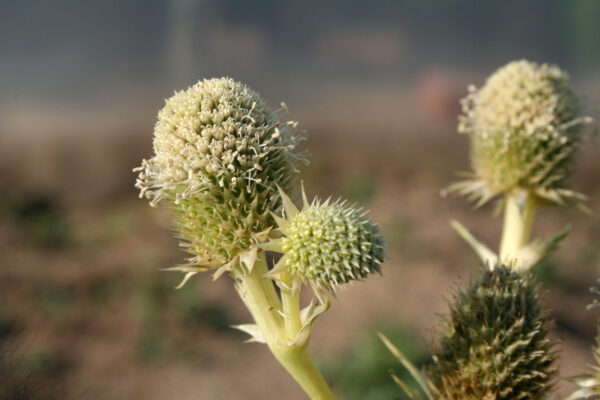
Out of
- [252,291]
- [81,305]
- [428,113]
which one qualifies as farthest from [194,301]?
[252,291]

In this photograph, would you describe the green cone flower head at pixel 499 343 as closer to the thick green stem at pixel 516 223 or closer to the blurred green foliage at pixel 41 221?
the thick green stem at pixel 516 223

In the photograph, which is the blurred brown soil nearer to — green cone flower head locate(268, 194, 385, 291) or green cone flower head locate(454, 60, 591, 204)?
green cone flower head locate(454, 60, 591, 204)

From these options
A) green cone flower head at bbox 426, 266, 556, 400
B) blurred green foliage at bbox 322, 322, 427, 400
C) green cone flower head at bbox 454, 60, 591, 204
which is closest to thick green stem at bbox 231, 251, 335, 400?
green cone flower head at bbox 426, 266, 556, 400

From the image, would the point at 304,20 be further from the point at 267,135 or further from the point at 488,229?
the point at 267,135

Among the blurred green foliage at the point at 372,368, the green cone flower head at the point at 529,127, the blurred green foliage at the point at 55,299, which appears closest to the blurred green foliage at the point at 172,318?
the blurred green foliage at the point at 55,299

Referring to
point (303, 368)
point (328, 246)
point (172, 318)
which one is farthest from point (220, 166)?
point (172, 318)

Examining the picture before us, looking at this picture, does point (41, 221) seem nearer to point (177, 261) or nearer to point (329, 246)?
point (177, 261)
